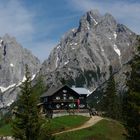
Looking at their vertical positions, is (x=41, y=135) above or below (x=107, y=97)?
below

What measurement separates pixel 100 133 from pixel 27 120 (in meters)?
41.4

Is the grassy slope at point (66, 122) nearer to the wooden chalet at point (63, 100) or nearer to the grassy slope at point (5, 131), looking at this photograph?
the grassy slope at point (5, 131)

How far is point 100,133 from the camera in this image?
82.4m

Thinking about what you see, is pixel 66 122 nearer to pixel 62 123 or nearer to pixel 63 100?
pixel 62 123

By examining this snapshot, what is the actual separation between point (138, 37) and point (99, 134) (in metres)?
47.0

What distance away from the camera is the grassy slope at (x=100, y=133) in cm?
7789

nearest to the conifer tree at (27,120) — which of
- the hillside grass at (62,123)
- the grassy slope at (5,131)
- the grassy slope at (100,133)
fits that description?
the grassy slope at (100,133)

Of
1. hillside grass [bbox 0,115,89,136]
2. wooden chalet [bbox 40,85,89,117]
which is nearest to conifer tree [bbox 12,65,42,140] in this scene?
hillside grass [bbox 0,115,89,136]

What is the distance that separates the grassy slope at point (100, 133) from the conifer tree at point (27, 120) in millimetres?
33408

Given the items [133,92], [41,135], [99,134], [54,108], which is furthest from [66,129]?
[133,92]

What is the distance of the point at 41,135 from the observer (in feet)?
141

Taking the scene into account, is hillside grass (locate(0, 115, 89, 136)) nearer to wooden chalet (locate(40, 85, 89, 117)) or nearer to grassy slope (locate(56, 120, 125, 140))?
grassy slope (locate(56, 120, 125, 140))

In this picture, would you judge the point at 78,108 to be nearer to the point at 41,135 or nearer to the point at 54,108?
the point at 54,108

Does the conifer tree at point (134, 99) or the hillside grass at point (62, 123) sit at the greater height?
the hillside grass at point (62, 123)
